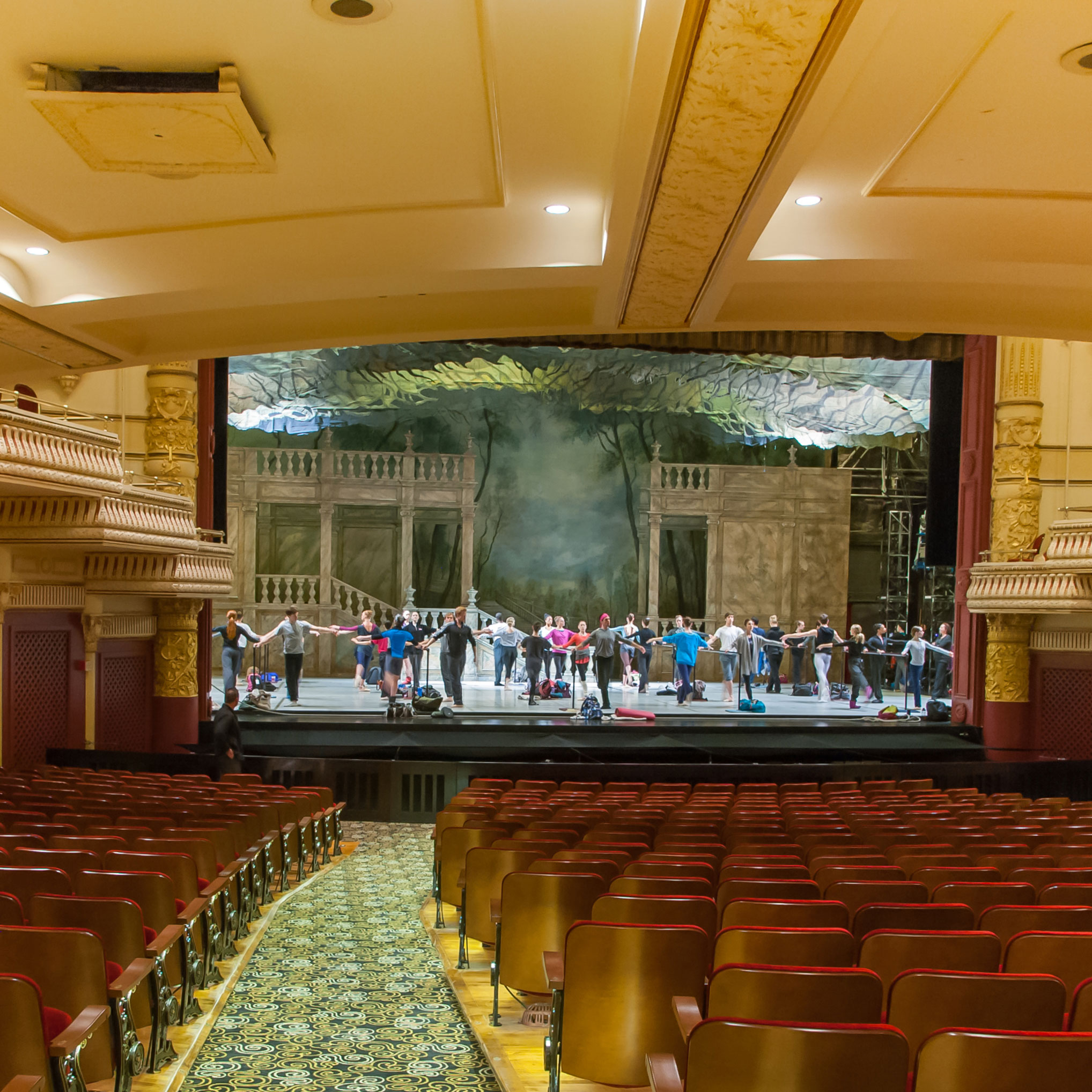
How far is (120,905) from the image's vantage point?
3416mm

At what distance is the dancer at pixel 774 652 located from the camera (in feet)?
57.4

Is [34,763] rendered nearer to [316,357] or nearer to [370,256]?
[370,256]

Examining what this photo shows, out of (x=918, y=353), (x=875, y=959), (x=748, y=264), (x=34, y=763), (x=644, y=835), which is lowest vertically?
(x=34, y=763)

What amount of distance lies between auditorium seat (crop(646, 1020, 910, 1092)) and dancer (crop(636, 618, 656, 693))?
1561 cm

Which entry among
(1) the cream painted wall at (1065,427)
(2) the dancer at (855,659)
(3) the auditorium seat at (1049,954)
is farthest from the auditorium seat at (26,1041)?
(2) the dancer at (855,659)

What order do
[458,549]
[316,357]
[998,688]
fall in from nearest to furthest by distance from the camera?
1. [998,688]
2. [316,357]
3. [458,549]

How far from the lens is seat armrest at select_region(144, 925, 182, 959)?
11.1 ft

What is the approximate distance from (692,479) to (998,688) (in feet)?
32.0

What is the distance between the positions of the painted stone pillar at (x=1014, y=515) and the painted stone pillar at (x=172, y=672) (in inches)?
424

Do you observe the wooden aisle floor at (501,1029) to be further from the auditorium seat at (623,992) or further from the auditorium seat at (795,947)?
the auditorium seat at (795,947)

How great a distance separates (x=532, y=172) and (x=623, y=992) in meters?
3.64

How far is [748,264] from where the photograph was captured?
5.92 m

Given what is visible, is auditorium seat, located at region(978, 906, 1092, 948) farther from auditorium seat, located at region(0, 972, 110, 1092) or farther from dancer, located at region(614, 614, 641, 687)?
dancer, located at region(614, 614, 641, 687)

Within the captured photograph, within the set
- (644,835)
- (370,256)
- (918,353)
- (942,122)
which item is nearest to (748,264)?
(942,122)
